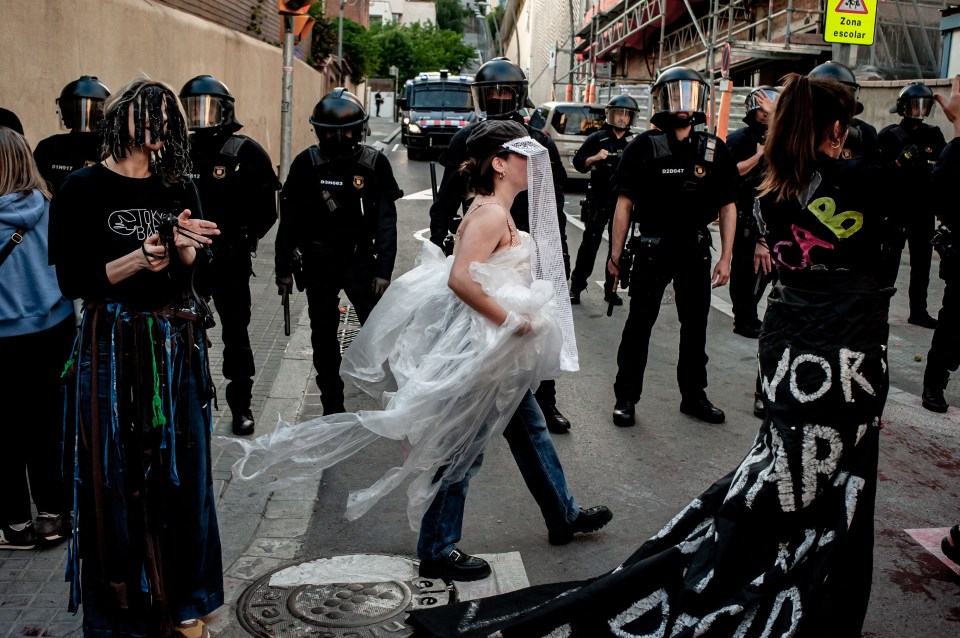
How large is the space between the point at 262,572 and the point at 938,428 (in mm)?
4470

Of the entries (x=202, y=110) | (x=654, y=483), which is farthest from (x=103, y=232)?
(x=654, y=483)

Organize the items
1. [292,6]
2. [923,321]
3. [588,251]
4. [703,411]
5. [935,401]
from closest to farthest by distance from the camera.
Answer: [703,411] < [935,401] < [923,321] < [292,6] < [588,251]

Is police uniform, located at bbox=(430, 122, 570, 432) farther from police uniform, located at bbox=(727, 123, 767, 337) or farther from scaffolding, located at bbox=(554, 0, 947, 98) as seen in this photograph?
scaffolding, located at bbox=(554, 0, 947, 98)

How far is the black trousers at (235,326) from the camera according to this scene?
576cm

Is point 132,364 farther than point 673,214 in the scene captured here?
No

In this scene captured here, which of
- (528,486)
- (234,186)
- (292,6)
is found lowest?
(528,486)

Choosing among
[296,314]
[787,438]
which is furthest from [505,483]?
[296,314]

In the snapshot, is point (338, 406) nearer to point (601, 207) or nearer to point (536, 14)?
point (601, 207)

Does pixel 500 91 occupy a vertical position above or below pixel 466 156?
above

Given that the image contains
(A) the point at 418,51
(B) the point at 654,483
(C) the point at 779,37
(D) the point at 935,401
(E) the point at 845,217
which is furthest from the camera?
(A) the point at 418,51

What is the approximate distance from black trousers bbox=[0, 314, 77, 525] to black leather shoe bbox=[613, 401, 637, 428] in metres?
3.34

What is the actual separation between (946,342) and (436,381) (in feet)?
13.8

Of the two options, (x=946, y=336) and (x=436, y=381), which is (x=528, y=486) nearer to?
(x=436, y=381)

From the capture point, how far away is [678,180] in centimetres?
592
